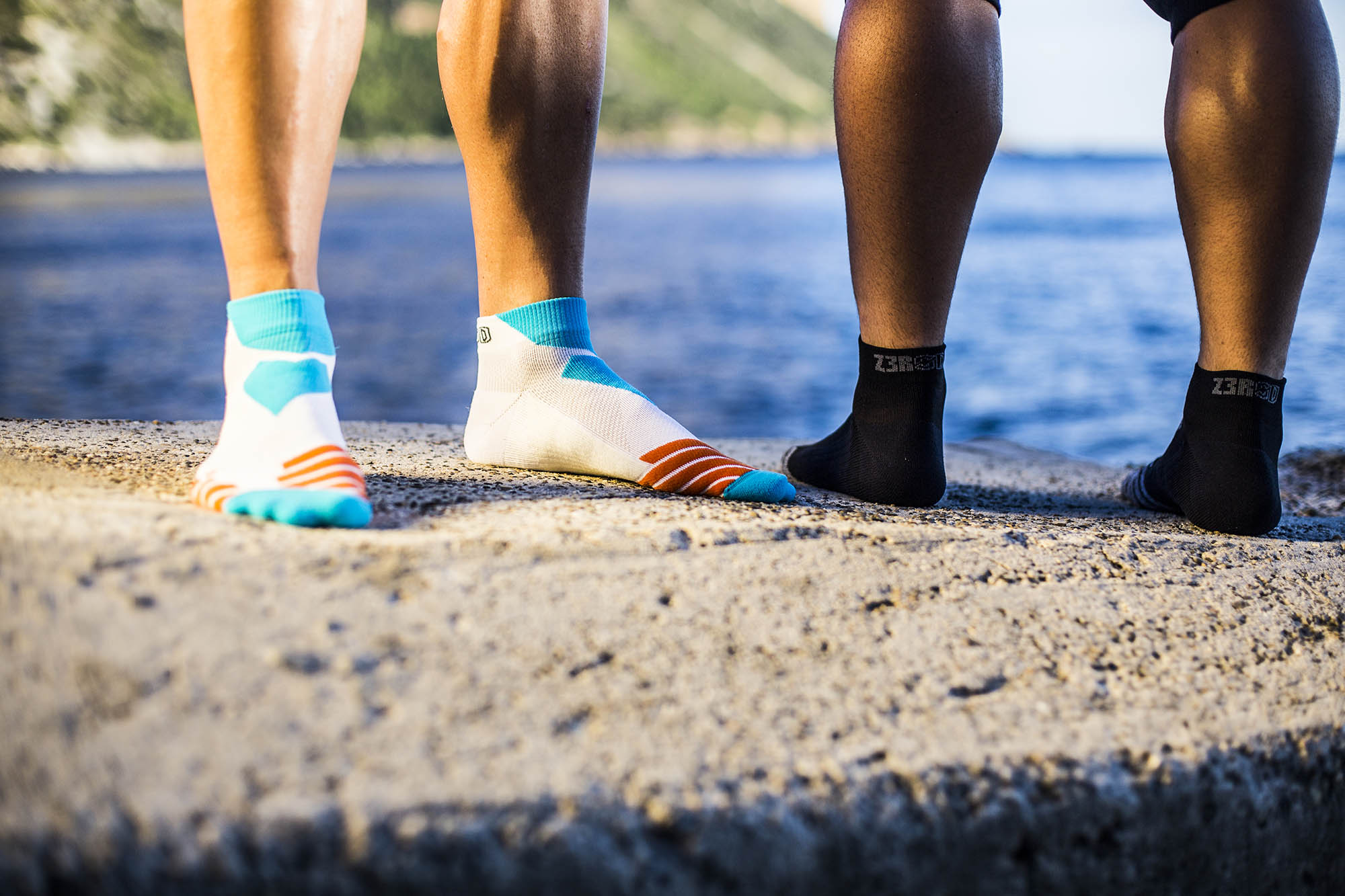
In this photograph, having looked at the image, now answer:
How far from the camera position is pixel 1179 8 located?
1.50 meters

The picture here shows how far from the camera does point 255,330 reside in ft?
3.74

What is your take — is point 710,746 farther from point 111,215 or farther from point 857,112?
point 111,215

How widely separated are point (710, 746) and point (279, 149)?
2.65 feet

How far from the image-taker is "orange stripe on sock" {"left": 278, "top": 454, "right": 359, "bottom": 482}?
107 cm

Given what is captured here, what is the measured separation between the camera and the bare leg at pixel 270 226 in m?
1.09

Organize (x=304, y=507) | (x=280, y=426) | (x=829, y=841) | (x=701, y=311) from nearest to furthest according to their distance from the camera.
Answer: (x=829, y=841)
(x=304, y=507)
(x=280, y=426)
(x=701, y=311)

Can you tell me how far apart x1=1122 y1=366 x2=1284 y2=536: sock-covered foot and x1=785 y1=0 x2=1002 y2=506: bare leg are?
1.19ft

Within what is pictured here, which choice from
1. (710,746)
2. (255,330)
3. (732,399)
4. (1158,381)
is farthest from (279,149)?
(1158,381)

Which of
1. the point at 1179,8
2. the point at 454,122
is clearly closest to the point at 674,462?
the point at 454,122

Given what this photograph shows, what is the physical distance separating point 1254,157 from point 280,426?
4.37 feet

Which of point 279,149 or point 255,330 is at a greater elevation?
point 279,149

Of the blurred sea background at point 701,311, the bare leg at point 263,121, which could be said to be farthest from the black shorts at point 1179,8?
the blurred sea background at point 701,311

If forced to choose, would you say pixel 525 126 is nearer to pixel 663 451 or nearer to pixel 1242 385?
pixel 663 451

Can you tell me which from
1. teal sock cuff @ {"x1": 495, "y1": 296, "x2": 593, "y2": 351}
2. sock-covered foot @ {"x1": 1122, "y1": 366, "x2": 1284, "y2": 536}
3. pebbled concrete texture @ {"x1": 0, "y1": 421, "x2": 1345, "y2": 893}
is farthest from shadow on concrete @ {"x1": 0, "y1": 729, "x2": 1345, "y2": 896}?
teal sock cuff @ {"x1": 495, "y1": 296, "x2": 593, "y2": 351}
